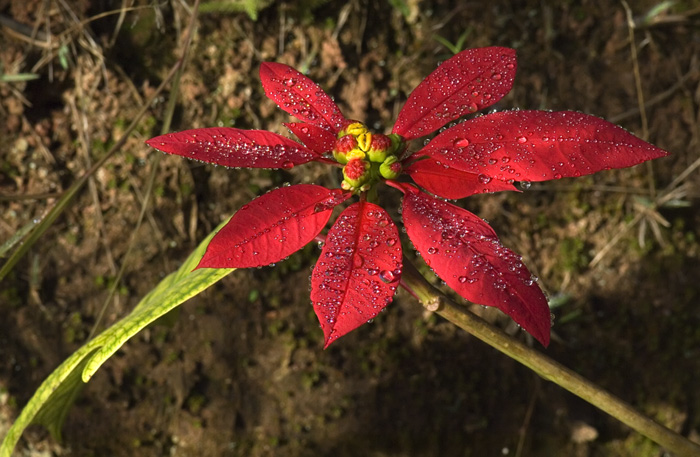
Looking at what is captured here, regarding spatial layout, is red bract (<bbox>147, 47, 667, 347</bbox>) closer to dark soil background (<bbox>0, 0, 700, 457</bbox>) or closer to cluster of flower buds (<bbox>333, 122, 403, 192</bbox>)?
cluster of flower buds (<bbox>333, 122, 403, 192</bbox>)

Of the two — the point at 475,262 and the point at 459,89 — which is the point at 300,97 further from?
the point at 475,262

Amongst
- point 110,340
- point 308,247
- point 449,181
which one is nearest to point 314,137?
point 449,181

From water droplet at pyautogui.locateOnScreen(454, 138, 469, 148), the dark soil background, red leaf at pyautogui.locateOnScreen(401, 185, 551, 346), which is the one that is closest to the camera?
red leaf at pyautogui.locateOnScreen(401, 185, 551, 346)

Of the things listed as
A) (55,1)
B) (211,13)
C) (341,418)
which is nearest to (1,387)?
(341,418)

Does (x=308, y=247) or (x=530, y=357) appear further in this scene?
(x=308, y=247)

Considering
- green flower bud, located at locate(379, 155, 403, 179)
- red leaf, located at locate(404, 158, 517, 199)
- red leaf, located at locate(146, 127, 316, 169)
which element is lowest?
red leaf, located at locate(404, 158, 517, 199)

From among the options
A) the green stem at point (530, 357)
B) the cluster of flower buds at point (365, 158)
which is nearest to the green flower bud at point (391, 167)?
the cluster of flower buds at point (365, 158)

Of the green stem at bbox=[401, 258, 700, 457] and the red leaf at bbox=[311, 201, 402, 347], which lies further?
the green stem at bbox=[401, 258, 700, 457]

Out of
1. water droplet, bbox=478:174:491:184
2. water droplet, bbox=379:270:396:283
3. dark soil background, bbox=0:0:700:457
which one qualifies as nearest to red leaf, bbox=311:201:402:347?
water droplet, bbox=379:270:396:283
